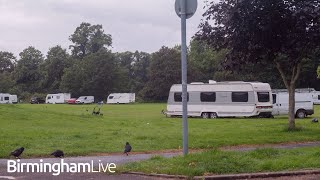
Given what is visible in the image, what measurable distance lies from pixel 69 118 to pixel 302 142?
55.7 ft

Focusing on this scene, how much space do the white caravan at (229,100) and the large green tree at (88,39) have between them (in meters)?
79.2

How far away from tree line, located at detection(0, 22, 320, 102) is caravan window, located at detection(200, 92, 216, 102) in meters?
41.2

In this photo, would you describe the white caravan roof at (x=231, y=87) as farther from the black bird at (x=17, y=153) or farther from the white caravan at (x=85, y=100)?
the white caravan at (x=85, y=100)

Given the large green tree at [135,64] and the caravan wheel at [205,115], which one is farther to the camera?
the large green tree at [135,64]

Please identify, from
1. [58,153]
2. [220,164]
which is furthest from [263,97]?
[220,164]

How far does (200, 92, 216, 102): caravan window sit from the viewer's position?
37.2m

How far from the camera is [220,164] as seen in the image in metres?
10.3

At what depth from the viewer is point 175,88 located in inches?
1540

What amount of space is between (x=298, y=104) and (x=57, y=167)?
28.1 metres

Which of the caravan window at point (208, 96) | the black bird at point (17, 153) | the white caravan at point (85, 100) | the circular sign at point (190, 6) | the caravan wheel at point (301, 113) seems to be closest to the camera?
the circular sign at point (190, 6)

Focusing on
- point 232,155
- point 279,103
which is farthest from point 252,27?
point 279,103

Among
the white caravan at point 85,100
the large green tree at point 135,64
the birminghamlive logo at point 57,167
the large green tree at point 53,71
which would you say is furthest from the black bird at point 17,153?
the large green tree at point 135,64

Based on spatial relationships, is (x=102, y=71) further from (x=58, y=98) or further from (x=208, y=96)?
(x=208, y=96)

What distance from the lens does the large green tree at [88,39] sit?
115500 mm
